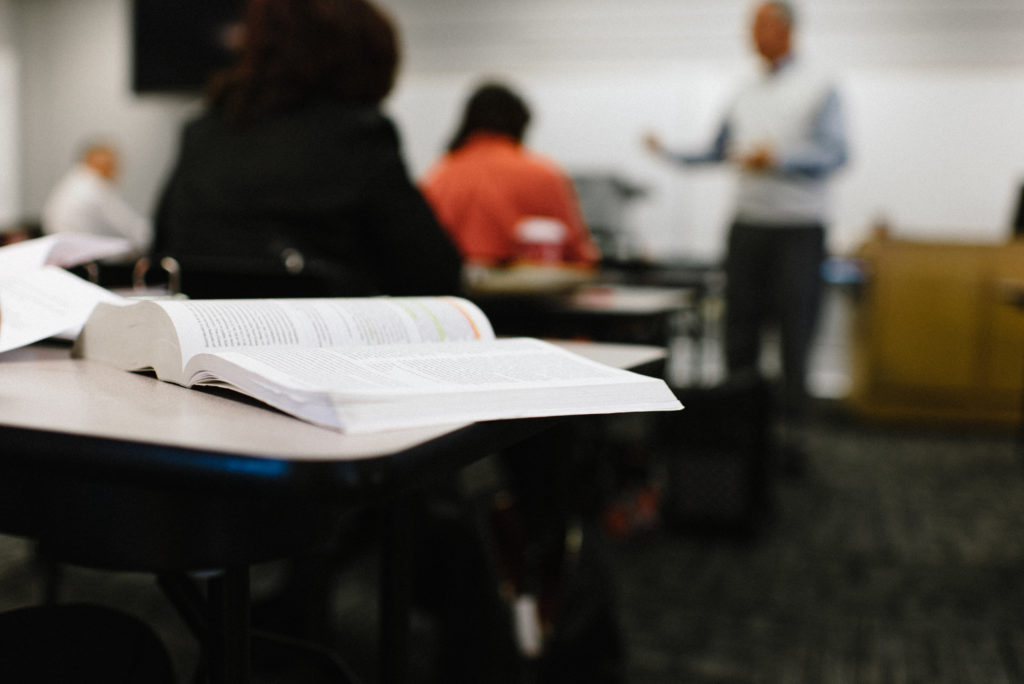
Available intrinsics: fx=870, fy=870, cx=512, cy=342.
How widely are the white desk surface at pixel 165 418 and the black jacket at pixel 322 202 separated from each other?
2.24 ft

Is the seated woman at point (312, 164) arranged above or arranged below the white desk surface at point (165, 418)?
above

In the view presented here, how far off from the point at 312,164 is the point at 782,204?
2162 mm

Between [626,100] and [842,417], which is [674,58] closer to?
[626,100]

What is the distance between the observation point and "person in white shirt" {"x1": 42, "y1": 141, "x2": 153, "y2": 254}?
553cm

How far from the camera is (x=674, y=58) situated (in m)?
5.44

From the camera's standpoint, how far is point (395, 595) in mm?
687

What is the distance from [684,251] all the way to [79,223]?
3.81 meters

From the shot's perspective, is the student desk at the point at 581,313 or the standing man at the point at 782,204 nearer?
the student desk at the point at 581,313

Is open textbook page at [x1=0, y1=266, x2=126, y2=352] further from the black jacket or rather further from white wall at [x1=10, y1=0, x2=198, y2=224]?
white wall at [x1=10, y1=0, x2=198, y2=224]

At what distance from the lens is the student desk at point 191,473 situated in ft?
1.17

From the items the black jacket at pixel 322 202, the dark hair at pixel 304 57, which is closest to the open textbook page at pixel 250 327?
the black jacket at pixel 322 202

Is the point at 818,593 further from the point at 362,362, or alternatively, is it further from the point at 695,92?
the point at 695,92

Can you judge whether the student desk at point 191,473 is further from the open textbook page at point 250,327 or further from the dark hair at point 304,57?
the dark hair at point 304,57

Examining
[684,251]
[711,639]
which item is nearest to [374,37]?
[711,639]
